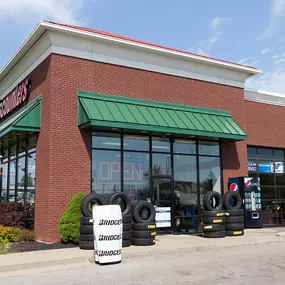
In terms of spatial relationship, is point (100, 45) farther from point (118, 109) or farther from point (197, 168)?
point (197, 168)

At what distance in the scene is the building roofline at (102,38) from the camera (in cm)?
1358

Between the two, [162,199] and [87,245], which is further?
[162,199]

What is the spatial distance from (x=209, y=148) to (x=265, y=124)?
176 inches

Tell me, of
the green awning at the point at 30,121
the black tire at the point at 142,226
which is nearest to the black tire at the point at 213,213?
the black tire at the point at 142,226

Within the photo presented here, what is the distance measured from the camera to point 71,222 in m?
12.4

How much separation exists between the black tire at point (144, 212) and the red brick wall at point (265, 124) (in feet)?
25.9

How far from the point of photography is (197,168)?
52.7ft

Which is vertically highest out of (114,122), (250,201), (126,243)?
(114,122)

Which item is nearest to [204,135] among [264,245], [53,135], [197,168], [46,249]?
[197,168]

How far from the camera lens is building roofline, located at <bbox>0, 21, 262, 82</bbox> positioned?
13.6 m

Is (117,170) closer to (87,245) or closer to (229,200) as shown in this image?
(87,245)

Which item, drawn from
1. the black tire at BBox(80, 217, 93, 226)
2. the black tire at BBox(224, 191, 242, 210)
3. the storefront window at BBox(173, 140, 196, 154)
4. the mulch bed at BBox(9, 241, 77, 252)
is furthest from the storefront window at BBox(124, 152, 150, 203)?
the mulch bed at BBox(9, 241, 77, 252)

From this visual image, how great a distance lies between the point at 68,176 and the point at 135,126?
292 centimetres

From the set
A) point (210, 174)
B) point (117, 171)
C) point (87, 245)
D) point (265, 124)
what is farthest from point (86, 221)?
point (265, 124)
